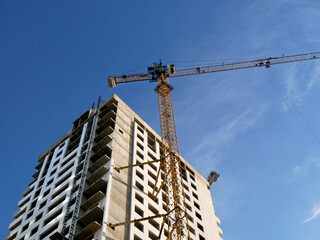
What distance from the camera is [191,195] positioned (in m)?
61.6

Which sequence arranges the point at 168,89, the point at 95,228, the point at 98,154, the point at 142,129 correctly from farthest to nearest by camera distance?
the point at 168,89, the point at 142,129, the point at 98,154, the point at 95,228

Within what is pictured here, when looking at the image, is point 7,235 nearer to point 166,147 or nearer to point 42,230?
point 42,230

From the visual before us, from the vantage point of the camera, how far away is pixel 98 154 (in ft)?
172

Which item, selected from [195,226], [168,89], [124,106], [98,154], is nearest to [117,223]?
[98,154]

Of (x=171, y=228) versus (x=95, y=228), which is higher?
(x=171, y=228)

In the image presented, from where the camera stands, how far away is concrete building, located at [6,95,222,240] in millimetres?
43562

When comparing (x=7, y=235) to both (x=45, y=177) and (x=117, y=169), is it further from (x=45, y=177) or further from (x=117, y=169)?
(x=117, y=169)

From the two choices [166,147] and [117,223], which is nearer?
[117,223]

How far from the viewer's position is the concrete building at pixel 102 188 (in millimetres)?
43562

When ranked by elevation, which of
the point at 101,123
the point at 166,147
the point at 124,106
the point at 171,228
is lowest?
the point at 171,228

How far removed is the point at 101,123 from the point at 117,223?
2106cm

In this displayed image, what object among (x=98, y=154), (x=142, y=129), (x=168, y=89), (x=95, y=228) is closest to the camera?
(x=95, y=228)

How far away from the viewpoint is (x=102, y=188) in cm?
4681

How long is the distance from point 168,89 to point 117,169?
2286 cm
